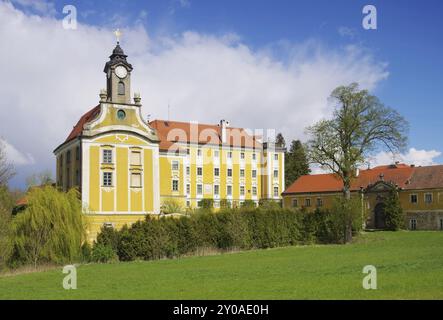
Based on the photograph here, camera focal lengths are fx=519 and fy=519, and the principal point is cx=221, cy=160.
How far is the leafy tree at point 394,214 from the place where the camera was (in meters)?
59.9

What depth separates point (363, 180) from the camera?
224 ft

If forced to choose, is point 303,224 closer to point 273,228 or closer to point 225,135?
point 273,228

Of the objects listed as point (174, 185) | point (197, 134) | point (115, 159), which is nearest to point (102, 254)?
point (115, 159)

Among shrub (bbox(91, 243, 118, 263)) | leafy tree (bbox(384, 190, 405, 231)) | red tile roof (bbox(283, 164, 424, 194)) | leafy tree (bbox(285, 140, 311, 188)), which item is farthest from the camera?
leafy tree (bbox(285, 140, 311, 188))

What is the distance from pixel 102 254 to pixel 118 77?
64.5ft

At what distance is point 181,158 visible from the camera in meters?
70.4

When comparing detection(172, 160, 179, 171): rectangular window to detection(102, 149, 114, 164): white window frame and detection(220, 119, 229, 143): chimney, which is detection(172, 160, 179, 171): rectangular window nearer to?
detection(220, 119, 229, 143): chimney

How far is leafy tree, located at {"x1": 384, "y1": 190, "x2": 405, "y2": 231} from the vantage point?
196 ft

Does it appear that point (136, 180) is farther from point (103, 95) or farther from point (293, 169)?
point (293, 169)

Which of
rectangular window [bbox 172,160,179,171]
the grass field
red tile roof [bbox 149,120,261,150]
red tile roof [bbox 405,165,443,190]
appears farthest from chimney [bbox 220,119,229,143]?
the grass field

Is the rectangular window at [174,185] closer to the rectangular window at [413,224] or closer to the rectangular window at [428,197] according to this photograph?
the rectangular window at [413,224]

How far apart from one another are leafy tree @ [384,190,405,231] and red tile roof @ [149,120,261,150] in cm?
2553
